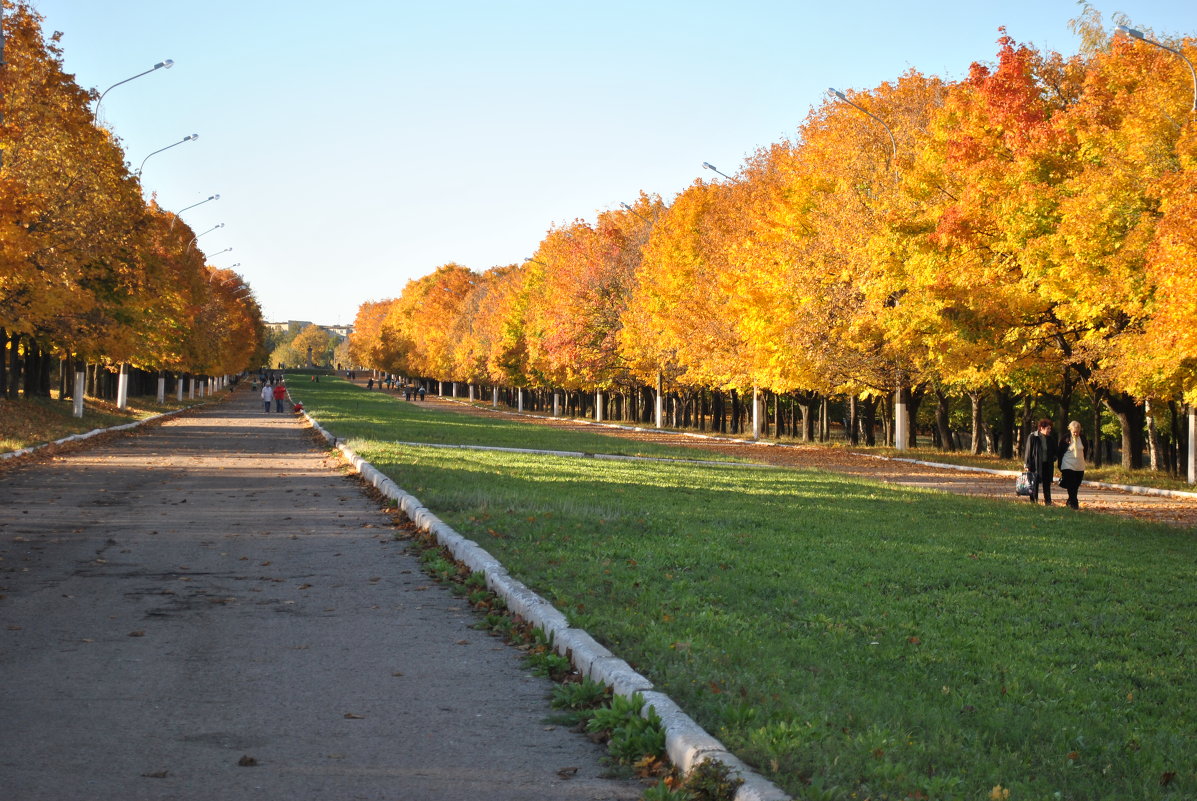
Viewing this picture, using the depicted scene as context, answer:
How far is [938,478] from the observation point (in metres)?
27.4

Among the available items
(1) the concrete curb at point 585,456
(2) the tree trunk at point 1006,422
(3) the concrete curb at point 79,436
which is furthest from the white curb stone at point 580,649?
(2) the tree trunk at point 1006,422

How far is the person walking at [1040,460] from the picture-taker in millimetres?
19500

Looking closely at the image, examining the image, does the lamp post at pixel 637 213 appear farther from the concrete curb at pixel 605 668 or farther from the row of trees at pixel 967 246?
the concrete curb at pixel 605 668

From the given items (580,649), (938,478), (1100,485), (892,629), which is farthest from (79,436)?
(892,629)

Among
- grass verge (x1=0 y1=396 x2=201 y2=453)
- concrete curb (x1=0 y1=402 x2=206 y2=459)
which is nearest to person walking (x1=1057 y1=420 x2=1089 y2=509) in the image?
concrete curb (x1=0 y1=402 x2=206 y2=459)

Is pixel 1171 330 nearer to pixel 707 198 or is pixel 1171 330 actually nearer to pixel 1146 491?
pixel 1146 491

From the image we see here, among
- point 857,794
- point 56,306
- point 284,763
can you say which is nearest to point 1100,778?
point 857,794

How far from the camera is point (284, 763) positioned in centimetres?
530

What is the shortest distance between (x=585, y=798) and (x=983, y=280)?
80.1 ft

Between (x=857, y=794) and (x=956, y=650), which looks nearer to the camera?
(x=857, y=794)

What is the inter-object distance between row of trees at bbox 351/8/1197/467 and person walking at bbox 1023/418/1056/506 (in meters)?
2.88

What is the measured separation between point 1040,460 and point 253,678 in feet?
53.2

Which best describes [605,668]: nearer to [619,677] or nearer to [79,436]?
[619,677]

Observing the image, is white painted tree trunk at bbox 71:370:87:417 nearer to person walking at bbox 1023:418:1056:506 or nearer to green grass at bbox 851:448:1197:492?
green grass at bbox 851:448:1197:492
